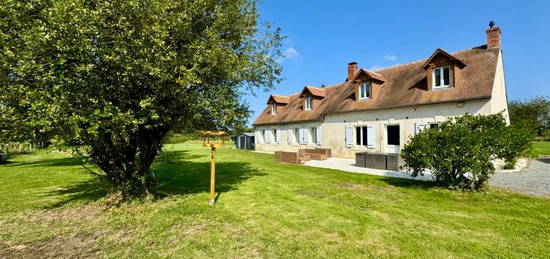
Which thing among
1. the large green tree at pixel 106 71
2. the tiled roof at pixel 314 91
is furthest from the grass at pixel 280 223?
the tiled roof at pixel 314 91

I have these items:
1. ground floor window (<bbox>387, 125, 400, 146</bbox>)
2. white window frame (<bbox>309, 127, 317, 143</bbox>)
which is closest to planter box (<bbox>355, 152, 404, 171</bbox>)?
ground floor window (<bbox>387, 125, 400, 146</bbox>)

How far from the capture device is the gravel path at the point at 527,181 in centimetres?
796

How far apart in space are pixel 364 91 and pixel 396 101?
288 centimetres

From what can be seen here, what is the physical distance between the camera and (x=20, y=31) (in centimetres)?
517

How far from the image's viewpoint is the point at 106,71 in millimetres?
5309

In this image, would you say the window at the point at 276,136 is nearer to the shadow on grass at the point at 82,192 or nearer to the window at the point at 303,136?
the window at the point at 303,136

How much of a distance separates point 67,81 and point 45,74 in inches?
15.0

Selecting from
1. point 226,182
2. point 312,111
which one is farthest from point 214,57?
point 312,111

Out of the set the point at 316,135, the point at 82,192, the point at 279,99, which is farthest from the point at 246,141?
the point at 82,192

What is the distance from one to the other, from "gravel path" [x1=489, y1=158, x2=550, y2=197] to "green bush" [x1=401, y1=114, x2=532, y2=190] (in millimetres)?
1128

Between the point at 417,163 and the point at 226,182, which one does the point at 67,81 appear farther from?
the point at 417,163

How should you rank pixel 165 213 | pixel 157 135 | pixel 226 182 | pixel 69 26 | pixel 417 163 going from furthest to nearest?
1. pixel 226 182
2. pixel 417 163
3. pixel 157 135
4. pixel 165 213
5. pixel 69 26

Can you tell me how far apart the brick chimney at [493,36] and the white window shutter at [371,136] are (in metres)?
7.51

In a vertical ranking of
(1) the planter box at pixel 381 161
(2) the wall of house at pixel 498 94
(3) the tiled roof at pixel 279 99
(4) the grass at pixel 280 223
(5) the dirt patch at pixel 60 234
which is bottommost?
(5) the dirt patch at pixel 60 234
